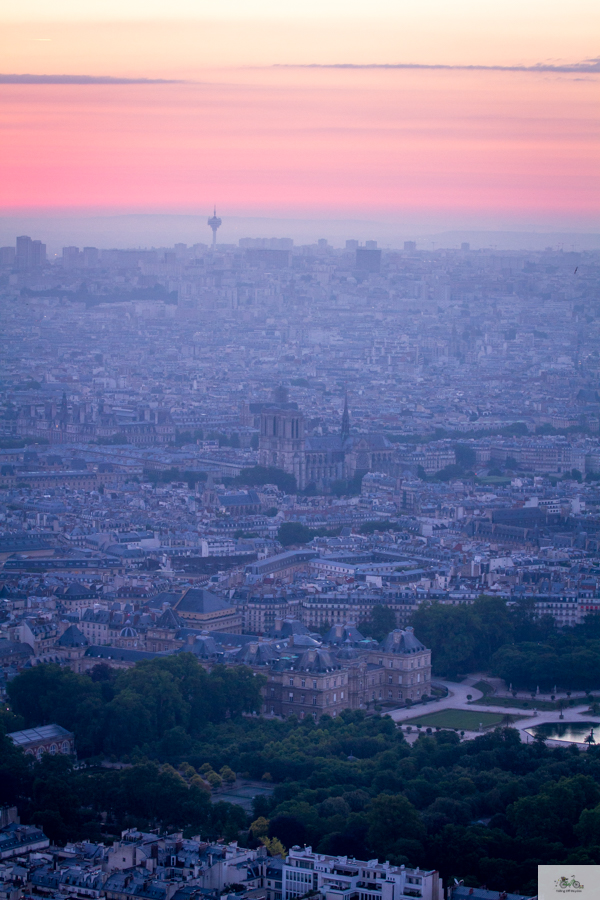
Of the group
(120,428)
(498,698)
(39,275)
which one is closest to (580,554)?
(498,698)

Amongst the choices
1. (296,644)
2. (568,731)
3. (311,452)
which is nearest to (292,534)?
(296,644)

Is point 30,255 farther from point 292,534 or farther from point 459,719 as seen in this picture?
point 459,719

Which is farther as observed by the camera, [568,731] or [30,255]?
[30,255]

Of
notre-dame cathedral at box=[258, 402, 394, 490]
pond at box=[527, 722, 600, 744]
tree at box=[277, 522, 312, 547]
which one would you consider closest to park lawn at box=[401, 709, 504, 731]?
pond at box=[527, 722, 600, 744]

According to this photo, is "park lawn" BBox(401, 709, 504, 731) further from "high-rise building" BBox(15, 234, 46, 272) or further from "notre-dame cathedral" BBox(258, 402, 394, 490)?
"high-rise building" BBox(15, 234, 46, 272)

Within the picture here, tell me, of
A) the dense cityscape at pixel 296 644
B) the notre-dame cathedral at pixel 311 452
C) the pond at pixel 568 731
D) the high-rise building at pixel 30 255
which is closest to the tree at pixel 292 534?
the dense cityscape at pixel 296 644

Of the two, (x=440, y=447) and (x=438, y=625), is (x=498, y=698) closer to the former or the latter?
(x=438, y=625)
